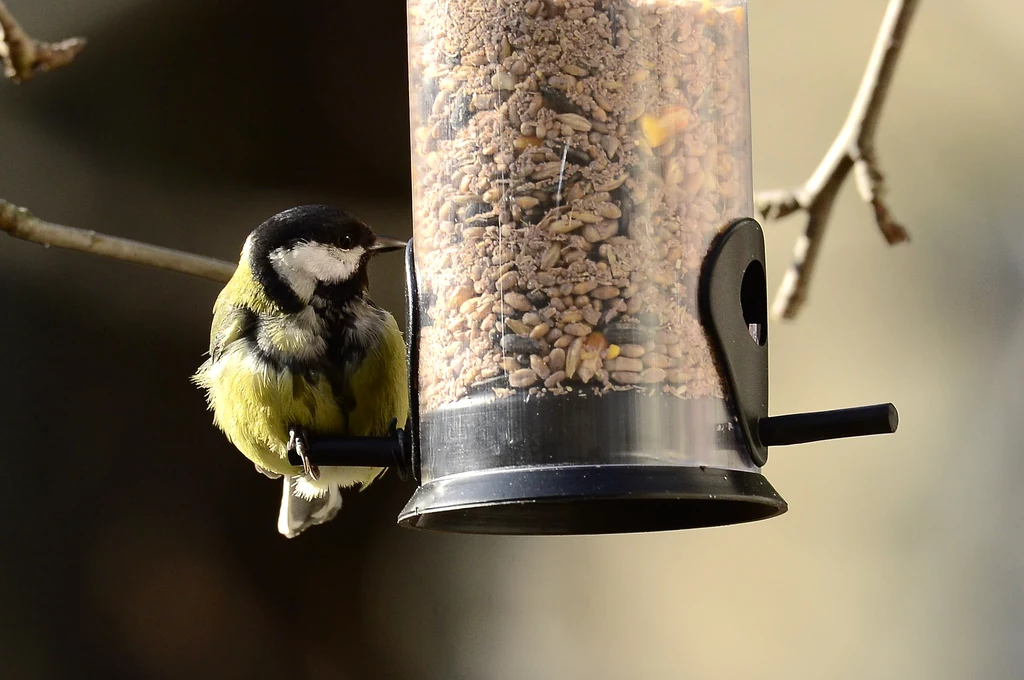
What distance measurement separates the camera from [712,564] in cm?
615

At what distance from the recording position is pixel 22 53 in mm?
3236

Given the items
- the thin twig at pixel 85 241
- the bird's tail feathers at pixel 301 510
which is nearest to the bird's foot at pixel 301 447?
the thin twig at pixel 85 241

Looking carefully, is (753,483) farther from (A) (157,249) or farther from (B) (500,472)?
(A) (157,249)

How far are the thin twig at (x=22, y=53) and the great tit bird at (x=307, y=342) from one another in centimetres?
65

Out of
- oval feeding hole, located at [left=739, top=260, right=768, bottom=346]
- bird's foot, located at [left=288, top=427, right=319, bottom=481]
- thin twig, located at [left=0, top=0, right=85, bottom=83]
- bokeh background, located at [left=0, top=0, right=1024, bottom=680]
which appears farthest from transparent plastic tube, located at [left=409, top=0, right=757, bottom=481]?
bokeh background, located at [left=0, top=0, right=1024, bottom=680]

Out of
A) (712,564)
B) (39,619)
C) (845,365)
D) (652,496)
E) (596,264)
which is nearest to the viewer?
(652,496)

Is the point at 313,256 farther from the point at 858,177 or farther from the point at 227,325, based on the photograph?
the point at 858,177

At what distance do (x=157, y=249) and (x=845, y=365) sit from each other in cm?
344

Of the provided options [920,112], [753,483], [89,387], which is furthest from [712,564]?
[753,483]

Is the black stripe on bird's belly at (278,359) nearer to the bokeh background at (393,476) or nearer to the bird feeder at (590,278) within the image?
the bird feeder at (590,278)

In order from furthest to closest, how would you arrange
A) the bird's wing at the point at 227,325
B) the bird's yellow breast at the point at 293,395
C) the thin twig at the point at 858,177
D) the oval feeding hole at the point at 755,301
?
1. the bird's wing at the point at 227,325
2. the bird's yellow breast at the point at 293,395
3. the thin twig at the point at 858,177
4. the oval feeding hole at the point at 755,301

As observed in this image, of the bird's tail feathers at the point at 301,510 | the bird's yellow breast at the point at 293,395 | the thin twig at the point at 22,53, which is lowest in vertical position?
the bird's tail feathers at the point at 301,510

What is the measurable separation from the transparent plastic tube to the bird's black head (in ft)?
2.41

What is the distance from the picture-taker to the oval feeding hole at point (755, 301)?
113 inches
